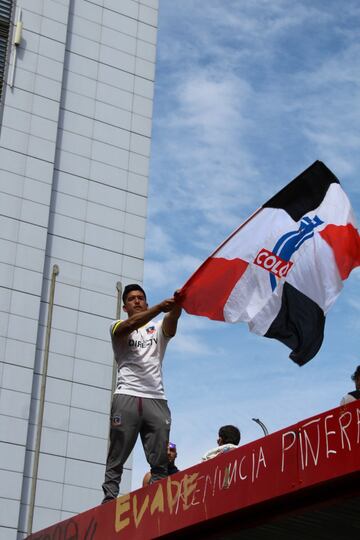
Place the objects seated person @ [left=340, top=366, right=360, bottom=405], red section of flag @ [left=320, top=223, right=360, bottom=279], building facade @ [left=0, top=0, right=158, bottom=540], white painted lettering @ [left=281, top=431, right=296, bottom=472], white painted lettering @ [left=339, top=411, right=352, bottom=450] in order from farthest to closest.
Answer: building facade @ [left=0, top=0, right=158, bottom=540] → red section of flag @ [left=320, top=223, right=360, bottom=279] → seated person @ [left=340, top=366, right=360, bottom=405] → white painted lettering @ [left=281, top=431, right=296, bottom=472] → white painted lettering @ [left=339, top=411, right=352, bottom=450]

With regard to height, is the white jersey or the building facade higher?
the building facade

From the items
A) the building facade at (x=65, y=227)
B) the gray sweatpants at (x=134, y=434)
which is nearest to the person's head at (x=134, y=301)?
the gray sweatpants at (x=134, y=434)

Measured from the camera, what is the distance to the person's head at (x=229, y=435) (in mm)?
9352

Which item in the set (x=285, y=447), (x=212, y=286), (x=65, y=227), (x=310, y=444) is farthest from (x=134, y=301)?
(x=65, y=227)

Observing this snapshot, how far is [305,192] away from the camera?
8.90m

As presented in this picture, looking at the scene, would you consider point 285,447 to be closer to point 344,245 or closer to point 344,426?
point 344,426

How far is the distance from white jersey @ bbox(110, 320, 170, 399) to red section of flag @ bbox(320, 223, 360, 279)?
1659 millimetres

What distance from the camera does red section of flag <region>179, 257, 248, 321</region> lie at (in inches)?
336

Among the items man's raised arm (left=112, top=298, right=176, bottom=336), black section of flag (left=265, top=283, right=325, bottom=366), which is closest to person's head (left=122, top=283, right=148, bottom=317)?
man's raised arm (left=112, top=298, right=176, bottom=336)

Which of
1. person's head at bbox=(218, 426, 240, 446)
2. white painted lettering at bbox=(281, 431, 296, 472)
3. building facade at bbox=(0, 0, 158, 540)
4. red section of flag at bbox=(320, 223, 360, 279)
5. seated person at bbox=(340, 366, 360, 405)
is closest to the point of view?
white painted lettering at bbox=(281, 431, 296, 472)

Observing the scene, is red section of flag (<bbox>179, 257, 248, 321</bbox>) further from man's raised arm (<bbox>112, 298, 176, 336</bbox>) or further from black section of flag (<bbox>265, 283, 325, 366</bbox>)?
black section of flag (<bbox>265, 283, 325, 366</bbox>)

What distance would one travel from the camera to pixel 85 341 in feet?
68.8

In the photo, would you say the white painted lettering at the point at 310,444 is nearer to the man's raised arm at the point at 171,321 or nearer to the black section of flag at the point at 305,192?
the man's raised arm at the point at 171,321

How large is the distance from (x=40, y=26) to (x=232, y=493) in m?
18.3
